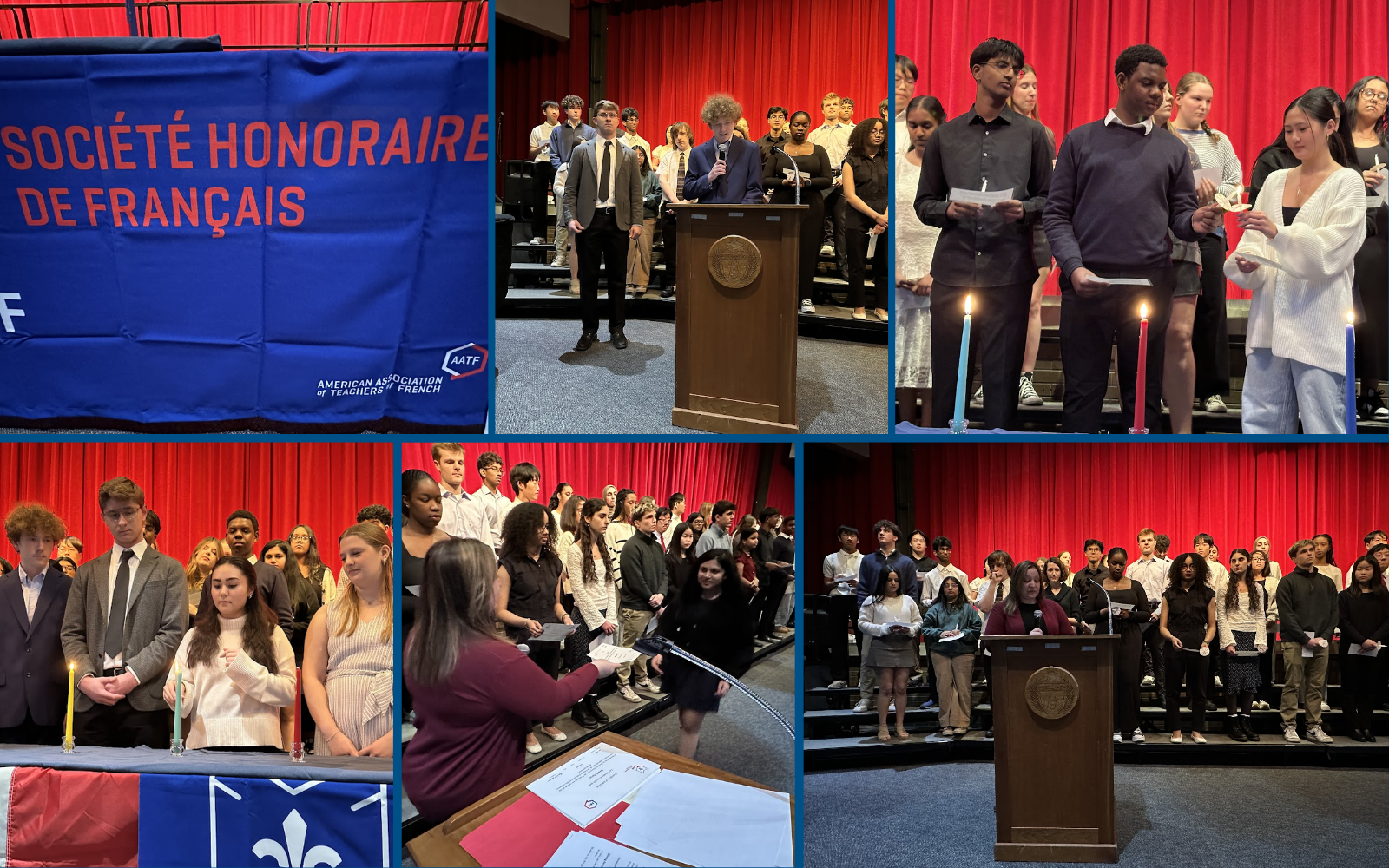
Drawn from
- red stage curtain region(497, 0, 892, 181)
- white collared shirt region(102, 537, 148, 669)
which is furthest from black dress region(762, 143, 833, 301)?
white collared shirt region(102, 537, 148, 669)

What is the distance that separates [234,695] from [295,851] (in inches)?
21.7

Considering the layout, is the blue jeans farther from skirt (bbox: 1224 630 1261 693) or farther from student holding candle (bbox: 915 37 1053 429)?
skirt (bbox: 1224 630 1261 693)

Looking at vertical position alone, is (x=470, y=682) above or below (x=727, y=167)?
below

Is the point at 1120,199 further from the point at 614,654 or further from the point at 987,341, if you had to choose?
the point at 614,654

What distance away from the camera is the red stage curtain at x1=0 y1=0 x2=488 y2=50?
4266 millimetres

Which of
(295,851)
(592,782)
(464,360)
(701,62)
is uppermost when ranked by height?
(701,62)

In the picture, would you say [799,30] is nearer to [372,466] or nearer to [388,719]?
[372,466]

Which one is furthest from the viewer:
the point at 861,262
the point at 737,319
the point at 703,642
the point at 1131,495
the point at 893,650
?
the point at 1131,495

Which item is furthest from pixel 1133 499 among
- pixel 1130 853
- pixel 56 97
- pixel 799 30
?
pixel 56 97

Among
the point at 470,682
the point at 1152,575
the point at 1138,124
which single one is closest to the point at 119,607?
the point at 470,682

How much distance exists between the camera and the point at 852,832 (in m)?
4.56

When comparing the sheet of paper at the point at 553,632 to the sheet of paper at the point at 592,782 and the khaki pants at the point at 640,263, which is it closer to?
the sheet of paper at the point at 592,782

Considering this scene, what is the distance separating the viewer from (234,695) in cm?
341

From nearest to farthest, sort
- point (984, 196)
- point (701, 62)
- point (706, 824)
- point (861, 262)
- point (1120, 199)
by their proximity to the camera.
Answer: point (706, 824) → point (1120, 199) → point (984, 196) → point (861, 262) → point (701, 62)
